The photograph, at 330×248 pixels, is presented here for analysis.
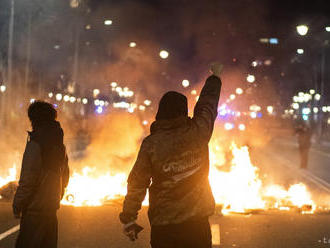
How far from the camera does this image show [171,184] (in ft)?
12.8

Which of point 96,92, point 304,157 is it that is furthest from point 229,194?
point 96,92

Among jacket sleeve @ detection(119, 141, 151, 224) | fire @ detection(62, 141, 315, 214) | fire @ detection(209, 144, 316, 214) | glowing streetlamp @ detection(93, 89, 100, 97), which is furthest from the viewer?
glowing streetlamp @ detection(93, 89, 100, 97)

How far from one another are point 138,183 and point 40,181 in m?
1.14

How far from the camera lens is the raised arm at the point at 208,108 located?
411 centimetres

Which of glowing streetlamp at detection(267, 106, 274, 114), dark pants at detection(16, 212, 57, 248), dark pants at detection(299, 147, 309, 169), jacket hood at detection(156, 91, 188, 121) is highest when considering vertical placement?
glowing streetlamp at detection(267, 106, 274, 114)

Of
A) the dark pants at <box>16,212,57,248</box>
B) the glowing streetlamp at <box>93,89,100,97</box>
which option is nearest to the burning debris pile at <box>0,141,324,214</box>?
the dark pants at <box>16,212,57,248</box>

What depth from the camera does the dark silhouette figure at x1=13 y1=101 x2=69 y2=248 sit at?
4.60 metres

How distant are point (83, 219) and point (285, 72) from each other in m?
71.4

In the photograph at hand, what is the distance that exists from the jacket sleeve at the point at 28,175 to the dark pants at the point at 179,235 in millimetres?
1196

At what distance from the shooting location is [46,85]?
38.0 m

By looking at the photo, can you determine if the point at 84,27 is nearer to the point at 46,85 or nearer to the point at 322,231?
the point at 46,85

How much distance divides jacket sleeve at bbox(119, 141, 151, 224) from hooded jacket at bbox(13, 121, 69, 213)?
1.03 meters

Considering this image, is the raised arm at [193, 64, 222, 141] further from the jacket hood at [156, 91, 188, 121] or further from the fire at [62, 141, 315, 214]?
the fire at [62, 141, 315, 214]

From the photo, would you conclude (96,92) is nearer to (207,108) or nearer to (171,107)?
(207,108)
